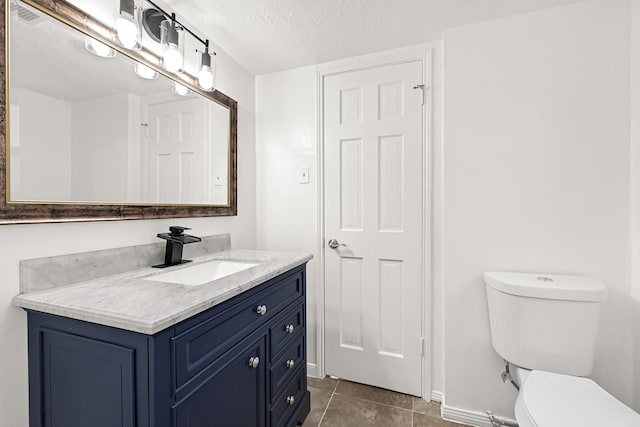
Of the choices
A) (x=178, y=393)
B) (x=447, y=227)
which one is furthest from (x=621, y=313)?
(x=178, y=393)

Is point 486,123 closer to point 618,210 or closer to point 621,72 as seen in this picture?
point 621,72

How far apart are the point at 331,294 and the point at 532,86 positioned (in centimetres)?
166

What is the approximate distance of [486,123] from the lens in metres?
1.58

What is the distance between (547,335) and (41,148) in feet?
6.90

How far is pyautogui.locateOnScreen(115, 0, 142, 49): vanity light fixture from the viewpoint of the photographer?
3.63 feet

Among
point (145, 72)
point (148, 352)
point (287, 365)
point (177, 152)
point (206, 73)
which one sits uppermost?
point (206, 73)

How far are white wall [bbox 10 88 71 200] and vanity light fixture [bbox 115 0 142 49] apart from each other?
1.10 ft

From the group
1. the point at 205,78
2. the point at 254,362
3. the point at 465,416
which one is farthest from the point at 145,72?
the point at 465,416

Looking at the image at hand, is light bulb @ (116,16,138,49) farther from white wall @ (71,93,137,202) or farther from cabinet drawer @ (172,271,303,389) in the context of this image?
cabinet drawer @ (172,271,303,389)

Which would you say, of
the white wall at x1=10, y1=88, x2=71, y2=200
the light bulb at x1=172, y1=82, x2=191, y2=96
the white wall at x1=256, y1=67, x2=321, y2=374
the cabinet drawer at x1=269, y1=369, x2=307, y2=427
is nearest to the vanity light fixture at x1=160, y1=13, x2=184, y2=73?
the light bulb at x1=172, y1=82, x2=191, y2=96

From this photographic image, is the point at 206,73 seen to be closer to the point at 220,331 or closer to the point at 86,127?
the point at 86,127

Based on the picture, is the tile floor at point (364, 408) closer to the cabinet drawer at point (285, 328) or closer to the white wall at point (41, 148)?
the cabinet drawer at point (285, 328)

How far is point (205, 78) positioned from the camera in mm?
1550

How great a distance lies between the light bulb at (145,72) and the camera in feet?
4.24
